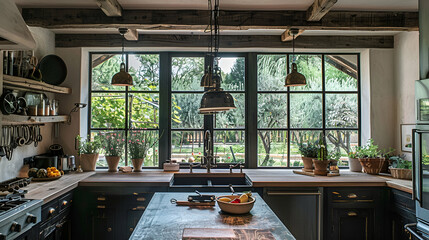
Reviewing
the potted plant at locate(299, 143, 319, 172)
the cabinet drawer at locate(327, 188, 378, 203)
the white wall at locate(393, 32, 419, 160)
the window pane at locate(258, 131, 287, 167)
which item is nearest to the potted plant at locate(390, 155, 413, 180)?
the white wall at locate(393, 32, 419, 160)

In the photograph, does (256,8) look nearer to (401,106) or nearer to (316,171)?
(316,171)

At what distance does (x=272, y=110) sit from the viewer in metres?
4.07

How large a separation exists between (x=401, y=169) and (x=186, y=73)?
3.01 meters

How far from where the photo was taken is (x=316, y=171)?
352cm

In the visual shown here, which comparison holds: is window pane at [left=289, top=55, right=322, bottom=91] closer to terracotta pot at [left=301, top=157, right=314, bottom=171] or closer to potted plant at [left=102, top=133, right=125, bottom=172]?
terracotta pot at [left=301, top=157, right=314, bottom=171]

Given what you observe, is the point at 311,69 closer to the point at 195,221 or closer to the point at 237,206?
the point at 237,206

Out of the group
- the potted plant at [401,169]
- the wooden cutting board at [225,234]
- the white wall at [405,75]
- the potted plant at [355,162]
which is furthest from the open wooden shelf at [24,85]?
the white wall at [405,75]

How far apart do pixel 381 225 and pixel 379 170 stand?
0.72 metres

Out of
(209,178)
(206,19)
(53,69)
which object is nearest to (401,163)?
(209,178)

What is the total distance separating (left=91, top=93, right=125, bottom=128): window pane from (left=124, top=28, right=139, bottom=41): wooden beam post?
836 millimetres

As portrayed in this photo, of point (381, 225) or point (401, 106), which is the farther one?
point (401, 106)

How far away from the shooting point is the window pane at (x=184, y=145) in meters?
4.02

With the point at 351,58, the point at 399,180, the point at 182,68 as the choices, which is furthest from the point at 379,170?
the point at 182,68

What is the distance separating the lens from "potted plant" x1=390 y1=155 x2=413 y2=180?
3238 millimetres
